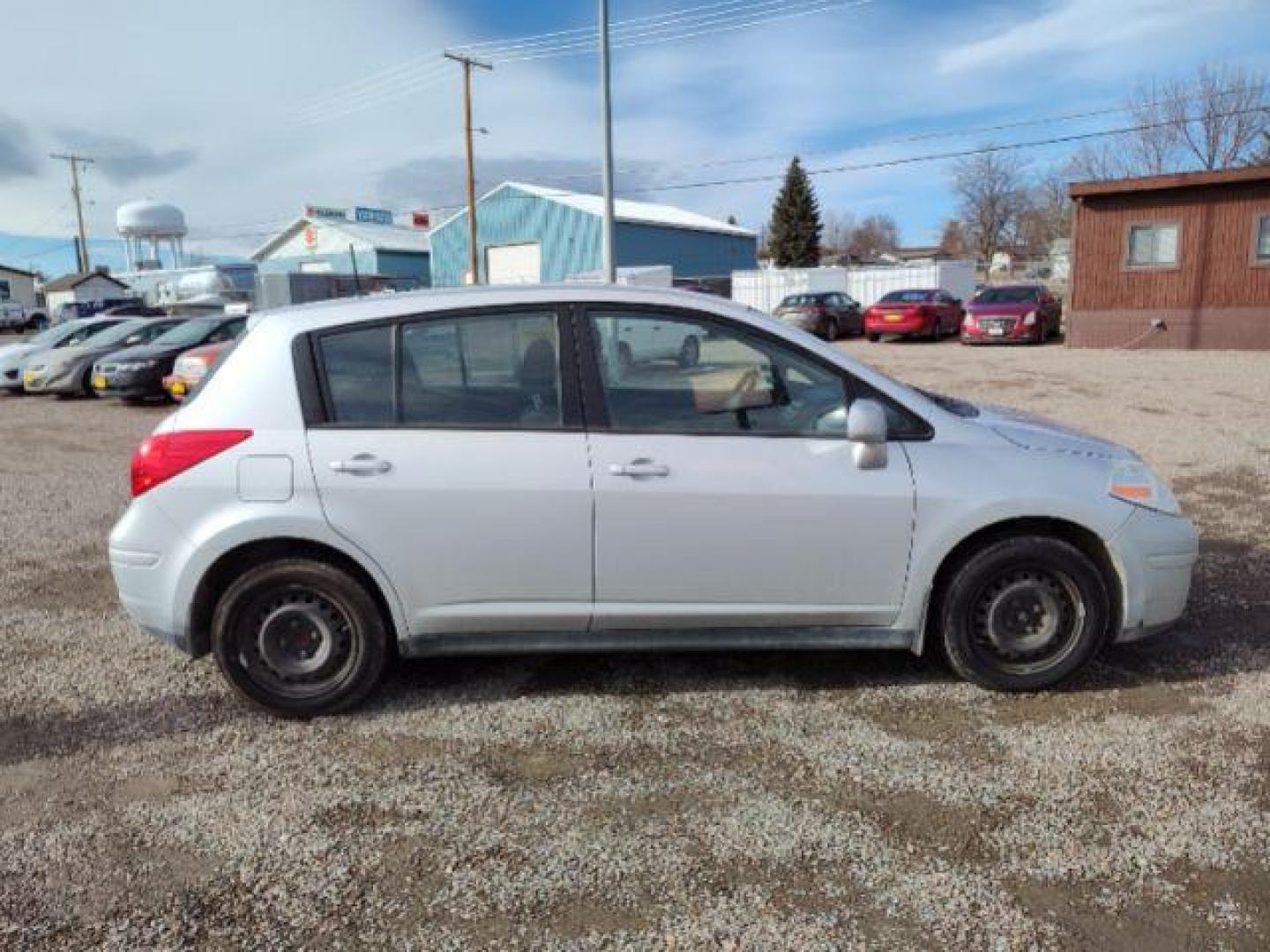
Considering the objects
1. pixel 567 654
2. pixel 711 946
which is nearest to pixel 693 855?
pixel 711 946

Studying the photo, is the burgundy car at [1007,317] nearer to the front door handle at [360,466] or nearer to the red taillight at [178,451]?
the front door handle at [360,466]

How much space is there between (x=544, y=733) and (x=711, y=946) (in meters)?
1.36

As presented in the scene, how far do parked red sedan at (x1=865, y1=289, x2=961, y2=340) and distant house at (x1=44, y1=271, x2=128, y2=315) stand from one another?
177ft

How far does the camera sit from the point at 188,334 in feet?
52.5

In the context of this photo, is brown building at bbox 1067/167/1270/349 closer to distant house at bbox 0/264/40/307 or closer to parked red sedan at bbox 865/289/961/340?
parked red sedan at bbox 865/289/961/340

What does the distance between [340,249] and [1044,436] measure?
51056mm

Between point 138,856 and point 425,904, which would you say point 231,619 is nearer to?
point 138,856

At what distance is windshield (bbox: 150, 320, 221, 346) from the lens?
618 inches

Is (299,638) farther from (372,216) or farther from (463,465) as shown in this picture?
(372,216)

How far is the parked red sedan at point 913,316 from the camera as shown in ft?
84.7

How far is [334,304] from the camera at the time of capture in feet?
12.9

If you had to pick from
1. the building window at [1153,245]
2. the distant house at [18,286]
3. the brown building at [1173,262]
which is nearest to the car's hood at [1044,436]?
the brown building at [1173,262]

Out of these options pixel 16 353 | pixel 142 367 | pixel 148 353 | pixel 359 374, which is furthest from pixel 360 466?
pixel 16 353

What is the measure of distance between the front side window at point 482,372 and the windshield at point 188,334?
13.6m
